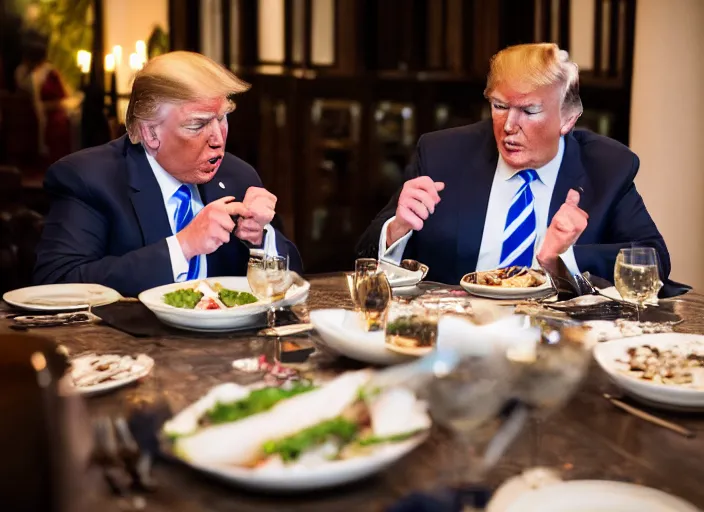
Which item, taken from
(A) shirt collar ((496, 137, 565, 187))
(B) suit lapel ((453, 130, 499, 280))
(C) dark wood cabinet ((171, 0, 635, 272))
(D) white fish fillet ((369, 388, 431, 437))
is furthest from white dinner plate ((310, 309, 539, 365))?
(C) dark wood cabinet ((171, 0, 635, 272))

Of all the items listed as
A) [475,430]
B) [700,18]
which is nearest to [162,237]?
[475,430]

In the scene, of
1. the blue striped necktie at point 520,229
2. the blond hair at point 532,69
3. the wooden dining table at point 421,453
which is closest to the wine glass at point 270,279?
the wooden dining table at point 421,453

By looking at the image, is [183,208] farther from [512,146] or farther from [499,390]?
[499,390]

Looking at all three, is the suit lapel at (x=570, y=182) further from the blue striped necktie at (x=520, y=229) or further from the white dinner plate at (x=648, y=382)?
the white dinner plate at (x=648, y=382)

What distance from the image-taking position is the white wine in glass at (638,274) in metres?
1.73

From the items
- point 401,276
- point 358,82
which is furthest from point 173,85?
point 358,82

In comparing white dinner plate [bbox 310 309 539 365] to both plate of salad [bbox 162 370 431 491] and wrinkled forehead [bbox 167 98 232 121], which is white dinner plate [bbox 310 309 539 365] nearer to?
plate of salad [bbox 162 370 431 491]

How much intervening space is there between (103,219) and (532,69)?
4.54 ft

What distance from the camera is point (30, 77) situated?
175 inches

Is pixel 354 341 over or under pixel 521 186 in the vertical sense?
under

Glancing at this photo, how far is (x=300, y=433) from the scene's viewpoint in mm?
905

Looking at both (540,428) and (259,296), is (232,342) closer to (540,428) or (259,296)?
(259,296)

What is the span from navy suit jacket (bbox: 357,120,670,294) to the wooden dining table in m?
1.21

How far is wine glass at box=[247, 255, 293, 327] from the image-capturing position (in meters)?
1.67
